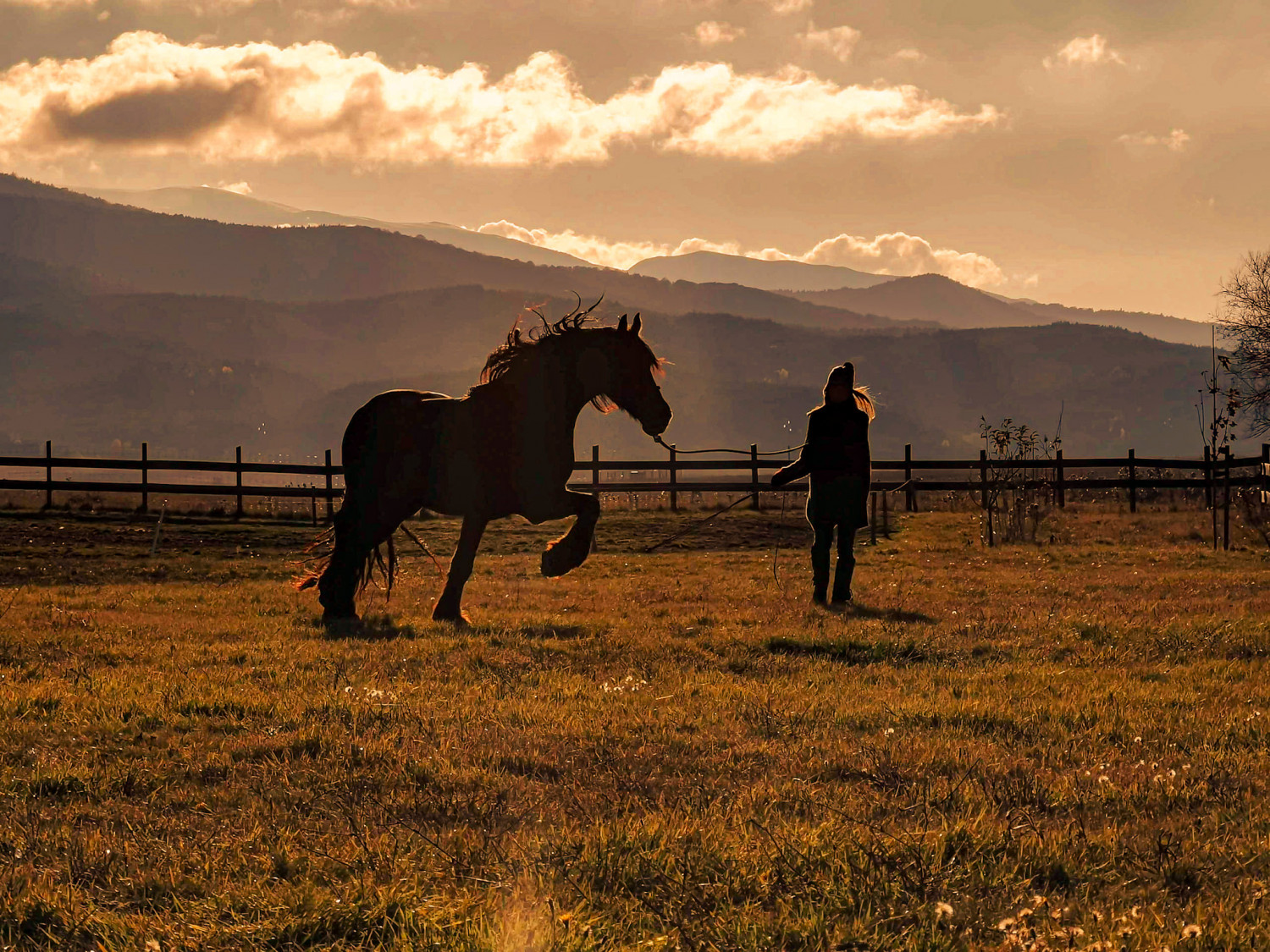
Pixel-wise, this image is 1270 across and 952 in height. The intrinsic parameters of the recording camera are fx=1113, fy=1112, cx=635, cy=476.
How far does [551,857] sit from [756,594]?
419 inches

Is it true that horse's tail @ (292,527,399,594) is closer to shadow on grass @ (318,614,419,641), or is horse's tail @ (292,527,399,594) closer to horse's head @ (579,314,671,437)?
shadow on grass @ (318,614,419,641)

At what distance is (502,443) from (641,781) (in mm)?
6173

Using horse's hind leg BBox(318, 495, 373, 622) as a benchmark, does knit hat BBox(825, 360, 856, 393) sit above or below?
above

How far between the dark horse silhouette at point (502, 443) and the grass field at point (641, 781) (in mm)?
1050

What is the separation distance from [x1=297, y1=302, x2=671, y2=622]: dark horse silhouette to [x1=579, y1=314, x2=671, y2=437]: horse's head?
11 millimetres

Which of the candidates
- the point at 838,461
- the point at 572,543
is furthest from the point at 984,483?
the point at 572,543

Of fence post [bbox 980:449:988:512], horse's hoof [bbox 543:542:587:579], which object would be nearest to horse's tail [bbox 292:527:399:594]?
horse's hoof [bbox 543:542:587:579]

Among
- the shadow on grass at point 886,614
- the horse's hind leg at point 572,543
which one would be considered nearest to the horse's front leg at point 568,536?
the horse's hind leg at point 572,543

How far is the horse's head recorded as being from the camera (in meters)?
11.2

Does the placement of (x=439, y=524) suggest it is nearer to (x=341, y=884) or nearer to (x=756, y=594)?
(x=756, y=594)

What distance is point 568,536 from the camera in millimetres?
11070

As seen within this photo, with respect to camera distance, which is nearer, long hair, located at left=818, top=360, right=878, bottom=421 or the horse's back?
the horse's back

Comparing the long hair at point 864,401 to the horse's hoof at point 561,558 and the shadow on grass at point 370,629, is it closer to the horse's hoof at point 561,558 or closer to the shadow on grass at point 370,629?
the horse's hoof at point 561,558

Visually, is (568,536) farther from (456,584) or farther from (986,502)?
(986,502)
